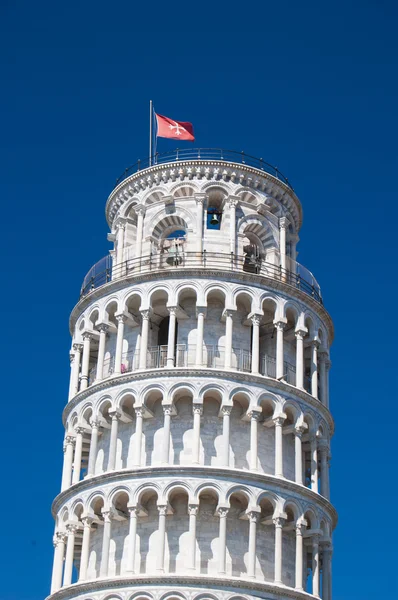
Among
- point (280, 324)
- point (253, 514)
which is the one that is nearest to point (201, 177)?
point (280, 324)

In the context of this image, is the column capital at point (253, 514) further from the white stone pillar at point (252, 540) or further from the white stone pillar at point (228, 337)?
the white stone pillar at point (228, 337)

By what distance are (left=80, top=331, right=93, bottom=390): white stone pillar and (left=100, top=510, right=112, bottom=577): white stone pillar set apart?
759cm

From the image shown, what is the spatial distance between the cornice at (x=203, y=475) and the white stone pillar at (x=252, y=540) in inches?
58.9

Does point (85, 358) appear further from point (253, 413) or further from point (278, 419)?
point (278, 419)

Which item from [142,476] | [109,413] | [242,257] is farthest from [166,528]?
[242,257]

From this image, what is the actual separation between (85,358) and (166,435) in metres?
7.72

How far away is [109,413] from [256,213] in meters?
13.8

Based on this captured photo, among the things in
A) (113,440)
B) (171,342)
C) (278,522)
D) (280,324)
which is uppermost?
(280,324)

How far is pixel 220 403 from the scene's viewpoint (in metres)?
55.0

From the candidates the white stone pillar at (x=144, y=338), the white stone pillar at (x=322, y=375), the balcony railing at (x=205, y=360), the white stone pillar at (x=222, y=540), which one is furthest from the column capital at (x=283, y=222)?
the white stone pillar at (x=222, y=540)

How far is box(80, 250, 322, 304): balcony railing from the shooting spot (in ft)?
191

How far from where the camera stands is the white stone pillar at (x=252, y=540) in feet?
169

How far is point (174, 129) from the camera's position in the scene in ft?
206

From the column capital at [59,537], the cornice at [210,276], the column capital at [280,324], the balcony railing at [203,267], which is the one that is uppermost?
the balcony railing at [203,267]
